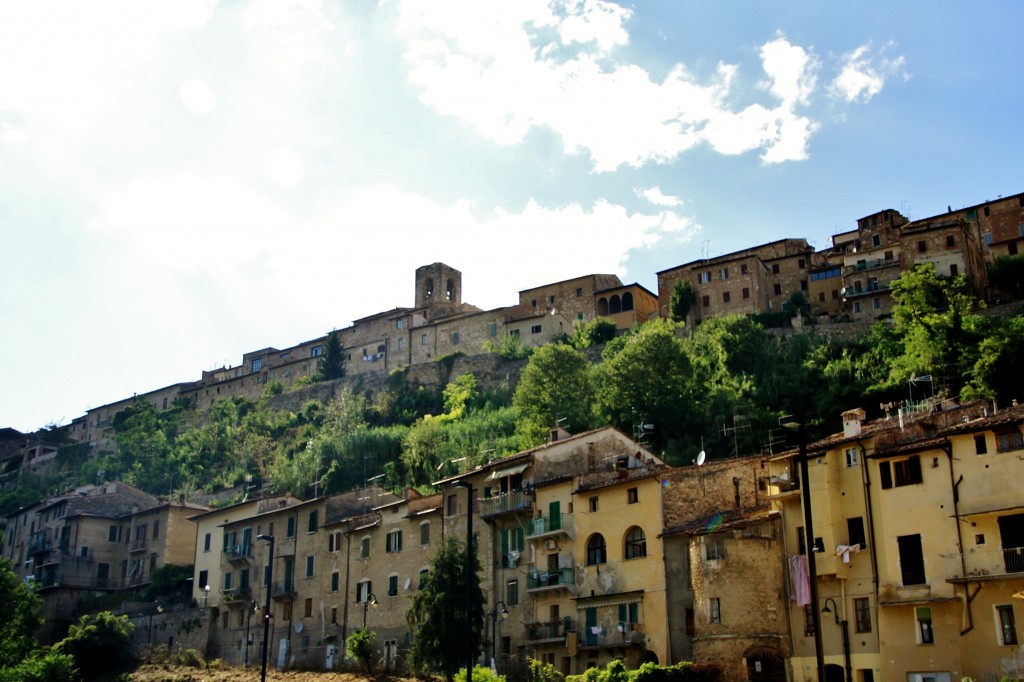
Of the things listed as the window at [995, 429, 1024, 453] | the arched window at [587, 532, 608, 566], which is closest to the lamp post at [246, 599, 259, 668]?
the arched window at [587, 532, 608, 566]

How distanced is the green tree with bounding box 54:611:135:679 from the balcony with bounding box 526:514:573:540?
98.2 ft

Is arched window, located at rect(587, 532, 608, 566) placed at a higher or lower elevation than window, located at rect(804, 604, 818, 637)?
higher

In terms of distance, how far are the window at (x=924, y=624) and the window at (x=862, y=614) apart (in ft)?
5.56

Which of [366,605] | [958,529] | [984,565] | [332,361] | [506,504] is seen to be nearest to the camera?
[984,565]

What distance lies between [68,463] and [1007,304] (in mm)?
94582

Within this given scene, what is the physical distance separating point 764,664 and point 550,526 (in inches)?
457

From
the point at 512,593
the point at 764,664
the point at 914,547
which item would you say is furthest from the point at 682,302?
the point at 914,547

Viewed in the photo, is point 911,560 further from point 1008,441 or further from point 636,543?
point 636,543

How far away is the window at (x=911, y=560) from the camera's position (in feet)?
116

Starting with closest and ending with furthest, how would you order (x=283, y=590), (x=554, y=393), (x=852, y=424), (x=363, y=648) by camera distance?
1. (x=852, y=424)
2. (x=363, y=648)
3. (x=283, y=590)
4. (x=554, y=393)

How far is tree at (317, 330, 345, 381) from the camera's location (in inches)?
4476

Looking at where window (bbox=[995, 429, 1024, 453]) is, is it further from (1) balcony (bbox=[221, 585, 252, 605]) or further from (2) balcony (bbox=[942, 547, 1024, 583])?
(1) balcony (bbox=[221, 585, 252, 605])

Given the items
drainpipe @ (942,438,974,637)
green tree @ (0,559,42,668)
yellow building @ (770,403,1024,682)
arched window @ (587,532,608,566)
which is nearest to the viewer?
yellow building @ (770,403,1024,682)

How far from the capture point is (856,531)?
3731 cm
